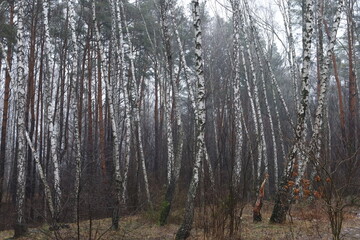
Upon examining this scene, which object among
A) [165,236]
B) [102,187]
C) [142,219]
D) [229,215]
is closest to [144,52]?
[102,187]

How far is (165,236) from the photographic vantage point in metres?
7.73

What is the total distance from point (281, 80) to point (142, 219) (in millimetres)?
20462

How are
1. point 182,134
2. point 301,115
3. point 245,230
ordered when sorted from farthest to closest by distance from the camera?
point 182,134 < point 301,115 < point 245,230

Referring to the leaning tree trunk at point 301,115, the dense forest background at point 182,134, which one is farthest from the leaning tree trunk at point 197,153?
the leaning tree trunk at point 301,115

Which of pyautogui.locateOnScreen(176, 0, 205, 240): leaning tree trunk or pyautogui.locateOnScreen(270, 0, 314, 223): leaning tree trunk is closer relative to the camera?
pyautogui.locateOnScreen(176, 0, 205, 240): leaning tree trunk

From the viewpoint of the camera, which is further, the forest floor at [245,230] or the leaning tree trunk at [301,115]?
the leaning tree trunk at [301,115]

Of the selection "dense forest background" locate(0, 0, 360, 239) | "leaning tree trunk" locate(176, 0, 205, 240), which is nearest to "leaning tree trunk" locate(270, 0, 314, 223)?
"dense forest background" locate(0, 0, 360, 239)

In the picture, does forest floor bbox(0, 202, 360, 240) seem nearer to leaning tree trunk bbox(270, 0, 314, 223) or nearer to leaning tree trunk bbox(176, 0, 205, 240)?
leaning tree trunk bbox(176, 0, 205, 240)

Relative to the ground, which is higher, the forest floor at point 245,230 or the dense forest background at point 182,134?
the dense forest background at point 182,134

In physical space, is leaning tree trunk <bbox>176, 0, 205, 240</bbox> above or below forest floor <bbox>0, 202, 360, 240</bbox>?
above

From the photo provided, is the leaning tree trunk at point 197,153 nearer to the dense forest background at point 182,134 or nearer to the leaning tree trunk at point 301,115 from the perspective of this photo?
the dense forest background at point 182,134

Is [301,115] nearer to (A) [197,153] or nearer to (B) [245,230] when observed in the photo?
(A) [197,153]

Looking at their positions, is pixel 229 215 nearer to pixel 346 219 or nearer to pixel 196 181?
pixel 196 181

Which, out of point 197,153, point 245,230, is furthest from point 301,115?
point 245,230
